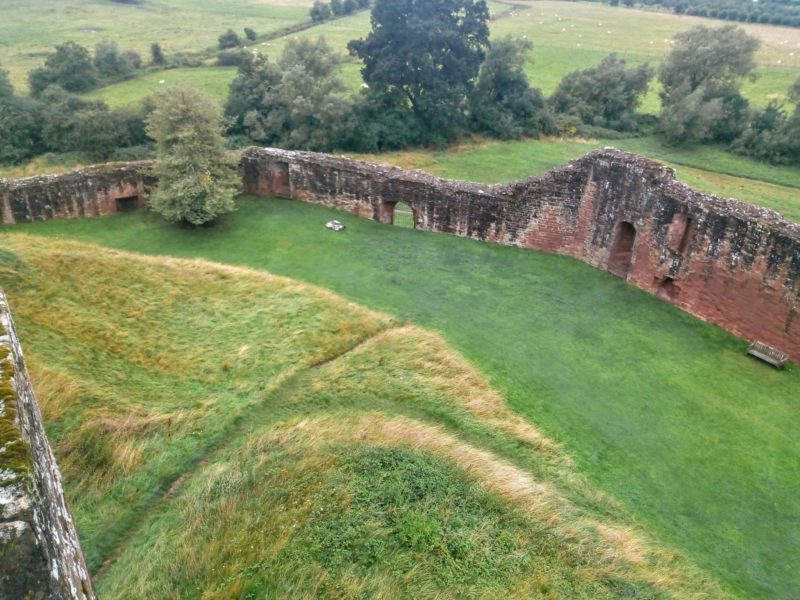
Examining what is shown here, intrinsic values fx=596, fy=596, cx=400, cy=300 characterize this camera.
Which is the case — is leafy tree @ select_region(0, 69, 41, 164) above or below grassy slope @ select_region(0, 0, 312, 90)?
below

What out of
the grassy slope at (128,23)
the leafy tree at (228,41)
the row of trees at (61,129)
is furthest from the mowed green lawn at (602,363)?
the leafy tree at (228,41)

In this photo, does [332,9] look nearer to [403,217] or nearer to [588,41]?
[588,41]

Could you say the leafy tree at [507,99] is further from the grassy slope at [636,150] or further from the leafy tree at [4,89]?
the leafy tree at [4,89]

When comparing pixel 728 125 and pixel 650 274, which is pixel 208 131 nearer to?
pixel 650 274

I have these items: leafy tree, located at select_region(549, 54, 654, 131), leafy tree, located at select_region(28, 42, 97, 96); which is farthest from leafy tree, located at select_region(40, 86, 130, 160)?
leafy tree, located at select_region(549, 54, 654, 131)

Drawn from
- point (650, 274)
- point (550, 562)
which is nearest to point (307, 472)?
point (550, 562)

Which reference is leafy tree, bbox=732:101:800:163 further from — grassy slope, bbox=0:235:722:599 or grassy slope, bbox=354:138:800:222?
grassy slope, bbox=0:235:722:599
